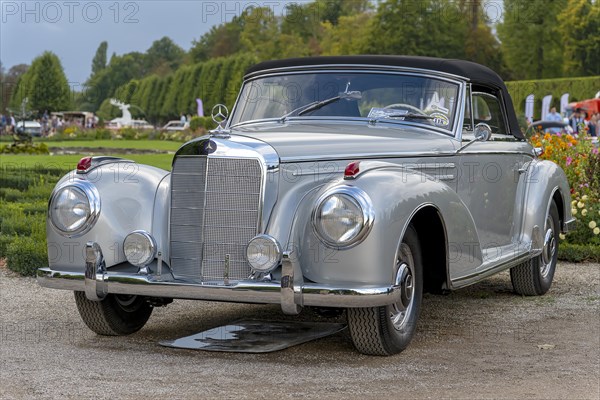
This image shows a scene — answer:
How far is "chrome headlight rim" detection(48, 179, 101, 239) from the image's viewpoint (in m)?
5.75

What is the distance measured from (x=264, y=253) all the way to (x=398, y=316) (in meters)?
0.98

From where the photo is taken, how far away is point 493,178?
7.22 metres

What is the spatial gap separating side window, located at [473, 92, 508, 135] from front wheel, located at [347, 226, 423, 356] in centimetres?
204

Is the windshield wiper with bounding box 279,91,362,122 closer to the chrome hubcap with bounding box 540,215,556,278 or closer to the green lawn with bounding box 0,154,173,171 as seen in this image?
the chrome hubcap with bounding box 540,215,556,278

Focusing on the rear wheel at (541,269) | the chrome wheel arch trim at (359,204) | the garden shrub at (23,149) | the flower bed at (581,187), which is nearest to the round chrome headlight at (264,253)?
the chrome wheel arch trim at (359,204)

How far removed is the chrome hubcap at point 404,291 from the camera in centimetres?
552

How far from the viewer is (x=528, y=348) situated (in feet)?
19.6

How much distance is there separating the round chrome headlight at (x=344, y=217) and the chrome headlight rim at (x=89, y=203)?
1.48m

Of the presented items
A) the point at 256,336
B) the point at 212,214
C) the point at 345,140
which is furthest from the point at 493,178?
the point at 212,214

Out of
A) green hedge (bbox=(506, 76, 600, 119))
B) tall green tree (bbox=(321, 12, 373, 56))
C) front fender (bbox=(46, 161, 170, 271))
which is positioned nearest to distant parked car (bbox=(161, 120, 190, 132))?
tall green tree (bbox=(321, 12, 373, 56))

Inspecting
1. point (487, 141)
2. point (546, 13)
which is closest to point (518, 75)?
point (546, 13)

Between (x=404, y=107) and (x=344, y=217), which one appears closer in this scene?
(x=344, y=217)

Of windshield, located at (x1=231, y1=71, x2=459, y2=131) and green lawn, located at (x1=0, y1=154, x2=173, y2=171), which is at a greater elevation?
windshield, located at (x1=231, y1=71, x2=459, y2=131)

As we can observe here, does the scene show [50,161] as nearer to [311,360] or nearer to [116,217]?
[116,217]
